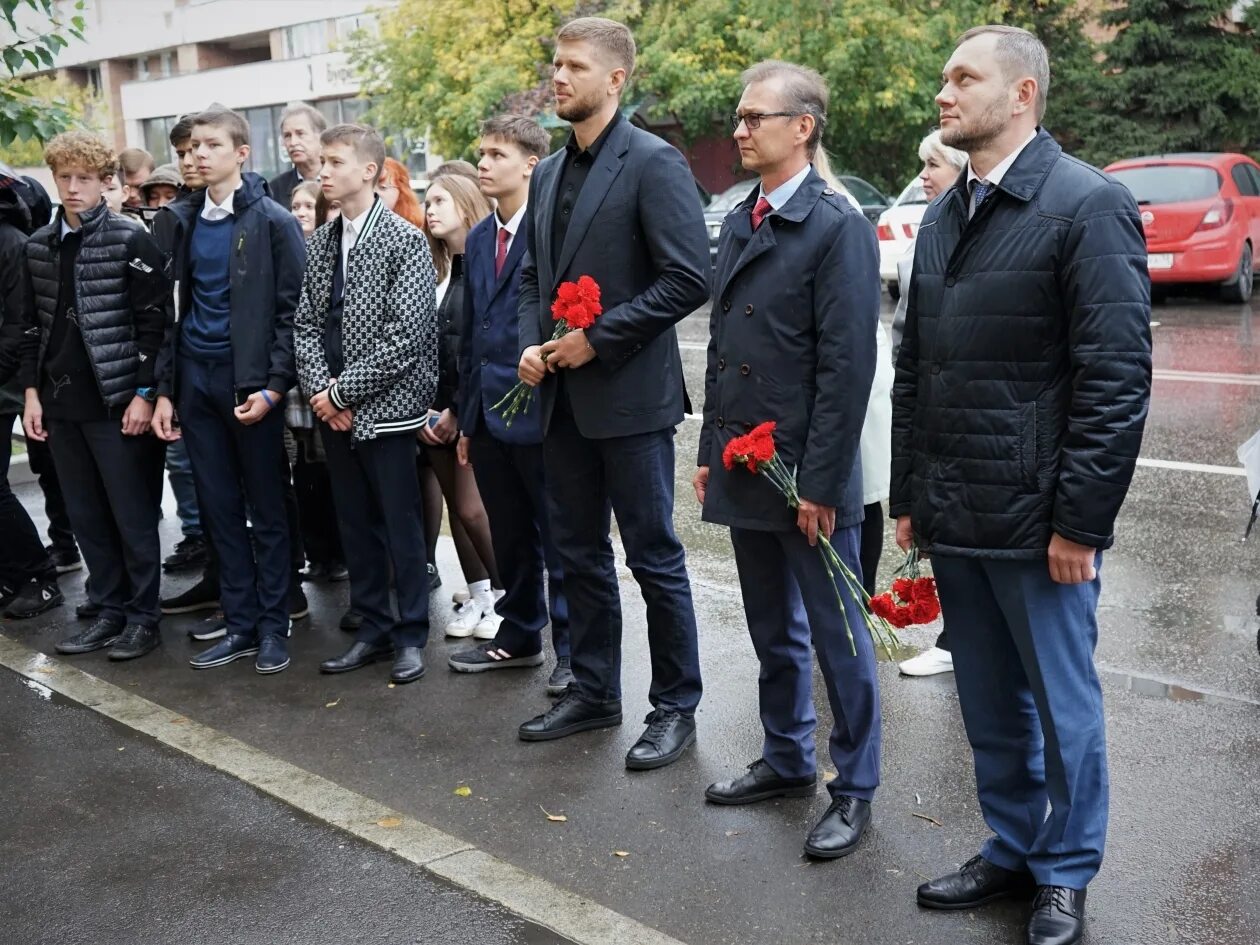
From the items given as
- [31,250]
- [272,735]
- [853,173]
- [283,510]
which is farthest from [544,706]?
[853,173]

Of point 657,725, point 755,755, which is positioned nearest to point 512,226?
point 657,725

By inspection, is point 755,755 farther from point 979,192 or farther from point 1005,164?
point 1005,164

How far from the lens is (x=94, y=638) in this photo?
6.71 metres

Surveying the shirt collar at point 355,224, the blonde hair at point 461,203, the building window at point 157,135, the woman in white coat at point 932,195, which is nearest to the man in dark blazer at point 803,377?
the woman in white coat at point 932,195

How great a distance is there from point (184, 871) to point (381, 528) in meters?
2.20

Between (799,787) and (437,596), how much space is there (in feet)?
9.73

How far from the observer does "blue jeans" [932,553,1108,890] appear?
379 centimetres

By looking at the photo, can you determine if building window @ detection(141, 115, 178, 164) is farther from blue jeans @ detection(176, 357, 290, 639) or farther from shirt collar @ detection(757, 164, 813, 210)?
shirt collar @ detection(757, 164, 813, 210)

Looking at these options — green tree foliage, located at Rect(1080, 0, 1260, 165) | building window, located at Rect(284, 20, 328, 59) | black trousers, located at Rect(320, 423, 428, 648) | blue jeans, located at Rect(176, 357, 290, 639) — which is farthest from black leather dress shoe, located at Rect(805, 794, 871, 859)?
building window, located at Rect(284, 20, 328, 59)

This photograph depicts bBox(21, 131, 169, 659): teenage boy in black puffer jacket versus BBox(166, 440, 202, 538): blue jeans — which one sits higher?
BBox(21, 131, 169, 659): teenage boy in black puffer jacket

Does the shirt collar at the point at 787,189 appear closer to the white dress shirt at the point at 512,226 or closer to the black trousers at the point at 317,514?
the white dress shirt at the point at 512,226

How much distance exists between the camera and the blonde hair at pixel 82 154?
21.0 feet

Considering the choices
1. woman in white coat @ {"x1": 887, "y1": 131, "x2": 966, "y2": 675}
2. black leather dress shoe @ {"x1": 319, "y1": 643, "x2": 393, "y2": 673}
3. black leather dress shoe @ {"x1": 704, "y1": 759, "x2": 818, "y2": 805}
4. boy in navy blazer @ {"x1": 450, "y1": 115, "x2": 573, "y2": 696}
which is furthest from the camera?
black leather dress shoe @ {"x1": 319, "y1": 643, "x2": 393, "y2": 673}

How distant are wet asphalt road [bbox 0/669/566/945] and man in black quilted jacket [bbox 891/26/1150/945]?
53.7 inches
